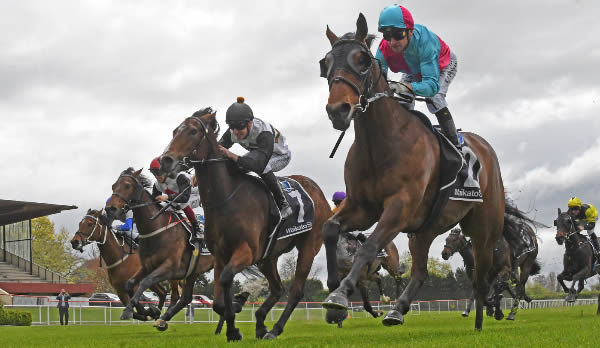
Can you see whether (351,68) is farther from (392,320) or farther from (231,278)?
(231,278)

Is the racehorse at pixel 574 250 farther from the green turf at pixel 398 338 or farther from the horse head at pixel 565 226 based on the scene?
the green turf at pixel 398 338

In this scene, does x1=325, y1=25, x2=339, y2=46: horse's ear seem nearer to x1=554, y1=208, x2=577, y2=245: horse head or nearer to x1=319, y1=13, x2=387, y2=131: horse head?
x1=319, y1=13, x2=387, y2=131: horse head

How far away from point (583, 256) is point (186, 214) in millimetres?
9895

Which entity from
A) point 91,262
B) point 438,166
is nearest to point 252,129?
point 438,166

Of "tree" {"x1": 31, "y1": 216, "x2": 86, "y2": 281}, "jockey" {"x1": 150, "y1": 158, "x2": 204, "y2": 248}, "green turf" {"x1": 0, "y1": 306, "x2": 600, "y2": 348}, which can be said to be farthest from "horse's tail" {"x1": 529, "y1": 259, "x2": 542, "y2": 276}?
"tree" {"x1": 31, "y1": 216, "x2": 86, "y2": 281}

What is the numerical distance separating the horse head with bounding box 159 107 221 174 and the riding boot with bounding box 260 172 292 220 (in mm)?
692

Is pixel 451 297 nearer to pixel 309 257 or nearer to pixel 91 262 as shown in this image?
pixel 309 257

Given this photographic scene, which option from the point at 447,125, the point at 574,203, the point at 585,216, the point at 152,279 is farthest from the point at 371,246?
the point at 574,203

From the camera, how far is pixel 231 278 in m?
7.34

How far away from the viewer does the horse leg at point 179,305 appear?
1131 centimetres

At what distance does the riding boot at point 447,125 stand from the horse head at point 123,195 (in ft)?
22.3

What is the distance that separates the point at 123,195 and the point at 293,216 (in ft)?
14.4

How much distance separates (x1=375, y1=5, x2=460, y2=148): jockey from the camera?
6348 millimetres

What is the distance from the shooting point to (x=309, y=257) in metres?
9.12
